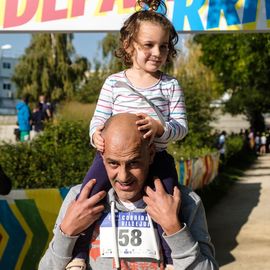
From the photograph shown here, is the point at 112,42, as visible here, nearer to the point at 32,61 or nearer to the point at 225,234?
the point at 32,61

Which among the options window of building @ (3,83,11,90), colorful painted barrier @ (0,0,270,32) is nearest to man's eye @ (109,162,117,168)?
colorful painted barrier @ (0,0,270,32)

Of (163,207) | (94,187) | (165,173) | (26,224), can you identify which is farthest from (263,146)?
(163,207)

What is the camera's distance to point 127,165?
2582 millimetres

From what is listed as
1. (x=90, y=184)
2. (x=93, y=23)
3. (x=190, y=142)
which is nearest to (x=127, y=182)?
(x=90, y=184)

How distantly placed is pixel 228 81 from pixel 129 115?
39.3 m

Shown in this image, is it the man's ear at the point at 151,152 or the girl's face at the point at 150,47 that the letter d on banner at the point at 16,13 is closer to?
the girl's face at the point at 150,47

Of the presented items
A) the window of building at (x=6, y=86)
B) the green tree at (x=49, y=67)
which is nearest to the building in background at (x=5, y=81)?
the window of building at (x=6, y=86)

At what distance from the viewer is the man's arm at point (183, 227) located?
257 centimetres

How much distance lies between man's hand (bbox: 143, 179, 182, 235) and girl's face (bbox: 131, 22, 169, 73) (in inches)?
23.9

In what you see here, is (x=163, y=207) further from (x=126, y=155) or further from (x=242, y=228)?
(x=242, y=228)

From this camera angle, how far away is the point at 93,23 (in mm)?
7199

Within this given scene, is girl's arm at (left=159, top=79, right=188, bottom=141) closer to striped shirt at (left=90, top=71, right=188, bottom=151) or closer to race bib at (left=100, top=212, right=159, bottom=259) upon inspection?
striped shirt at (left=90, top=71, right=188, bottom=151)

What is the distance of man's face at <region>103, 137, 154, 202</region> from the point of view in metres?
2.57

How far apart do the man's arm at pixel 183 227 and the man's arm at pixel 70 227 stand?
206 millimetres
